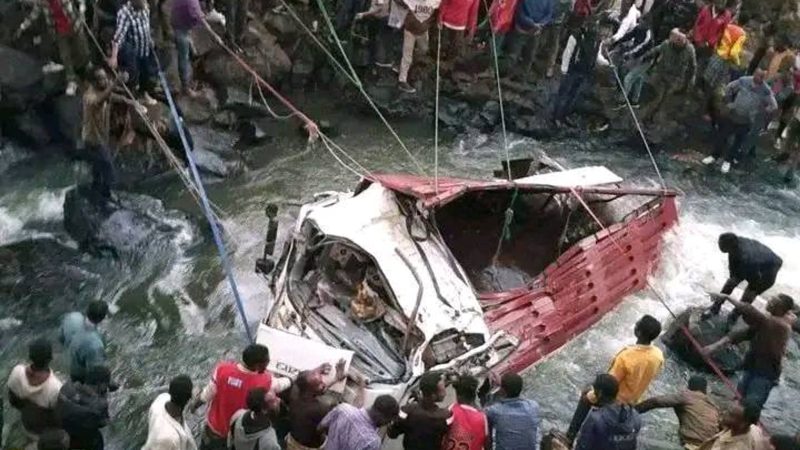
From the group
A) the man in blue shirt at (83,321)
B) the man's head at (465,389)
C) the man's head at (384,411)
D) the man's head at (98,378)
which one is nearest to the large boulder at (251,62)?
the man in blue shirt at (83,321)

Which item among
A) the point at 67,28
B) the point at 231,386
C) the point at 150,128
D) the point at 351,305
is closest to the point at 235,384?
the point at 231,386

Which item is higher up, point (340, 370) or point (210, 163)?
point (340, 370)

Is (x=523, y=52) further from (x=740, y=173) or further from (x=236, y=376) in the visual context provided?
(x=236, y=376)

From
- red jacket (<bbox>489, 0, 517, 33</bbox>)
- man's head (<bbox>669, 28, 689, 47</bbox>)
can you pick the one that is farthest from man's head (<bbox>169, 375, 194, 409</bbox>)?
man's head (<bbox>669, 28, 689, 47</bbox>)

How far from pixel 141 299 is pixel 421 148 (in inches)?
227

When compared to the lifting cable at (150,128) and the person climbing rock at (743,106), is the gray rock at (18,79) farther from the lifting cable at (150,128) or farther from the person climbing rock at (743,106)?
the person climbing rock at (743,106)

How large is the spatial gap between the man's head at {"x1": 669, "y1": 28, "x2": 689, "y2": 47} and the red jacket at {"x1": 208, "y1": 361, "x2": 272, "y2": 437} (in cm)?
958

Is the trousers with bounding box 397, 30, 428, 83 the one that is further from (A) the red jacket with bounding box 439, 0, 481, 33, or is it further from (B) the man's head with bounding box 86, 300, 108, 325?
(B) the man's head with bounding box 86, 300, 108, 325

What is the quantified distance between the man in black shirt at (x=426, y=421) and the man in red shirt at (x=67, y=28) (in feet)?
23.9

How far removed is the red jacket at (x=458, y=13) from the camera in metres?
13.7

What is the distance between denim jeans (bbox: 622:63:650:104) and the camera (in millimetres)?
14477

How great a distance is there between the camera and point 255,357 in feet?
20.5

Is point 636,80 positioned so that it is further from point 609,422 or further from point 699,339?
point 609,422

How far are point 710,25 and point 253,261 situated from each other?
8.51 metres
